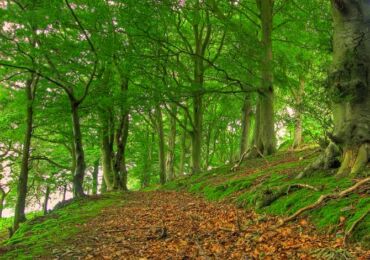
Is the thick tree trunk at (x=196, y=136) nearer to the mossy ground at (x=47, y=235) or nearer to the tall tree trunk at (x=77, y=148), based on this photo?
the tall tree trunk at (x=77, y=148)

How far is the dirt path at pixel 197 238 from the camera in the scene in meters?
4.75

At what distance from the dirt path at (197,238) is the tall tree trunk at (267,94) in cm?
697

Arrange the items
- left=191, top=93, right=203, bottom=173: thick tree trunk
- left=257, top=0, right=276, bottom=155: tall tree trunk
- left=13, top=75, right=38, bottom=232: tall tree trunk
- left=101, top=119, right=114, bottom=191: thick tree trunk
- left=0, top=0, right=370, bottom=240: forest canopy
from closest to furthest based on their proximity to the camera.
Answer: left=0, top=0, right=370, bottom=240: forest canopy, left=257, top=0, right=276, bottom=155: tall tree trunk, left=13, top=75, right=38, bottom=232: tall tree trunk, left=191, top=93, right=203, bottom=173: thick tree trunk, left=101, top=119, right=114, bottom=191: thick tree trunk

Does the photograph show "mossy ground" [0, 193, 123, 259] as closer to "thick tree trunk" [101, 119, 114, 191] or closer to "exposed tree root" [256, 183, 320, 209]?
"exposed tree root" [256, 183, 320, 209]

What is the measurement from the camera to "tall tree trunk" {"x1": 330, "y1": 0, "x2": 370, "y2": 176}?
22.6 feet

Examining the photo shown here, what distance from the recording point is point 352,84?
6934 millimetres

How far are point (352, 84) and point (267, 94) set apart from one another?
25.3 ft

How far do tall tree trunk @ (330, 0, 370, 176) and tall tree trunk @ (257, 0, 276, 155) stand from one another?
665 cm

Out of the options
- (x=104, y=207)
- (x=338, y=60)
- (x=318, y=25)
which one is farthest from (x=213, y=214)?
(x=318, y=25)

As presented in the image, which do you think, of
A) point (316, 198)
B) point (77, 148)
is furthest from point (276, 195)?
point (77, 148)

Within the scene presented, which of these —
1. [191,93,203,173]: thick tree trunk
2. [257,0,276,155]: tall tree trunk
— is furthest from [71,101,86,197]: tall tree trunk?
[257,0,276,155]: tall tree trunk

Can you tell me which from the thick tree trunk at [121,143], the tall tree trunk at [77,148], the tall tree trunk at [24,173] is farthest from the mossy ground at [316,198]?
the thick tree trunk at [121,143]

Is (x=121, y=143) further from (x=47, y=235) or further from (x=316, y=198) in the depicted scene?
(x=316, y=198)

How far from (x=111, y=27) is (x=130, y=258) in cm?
1029
